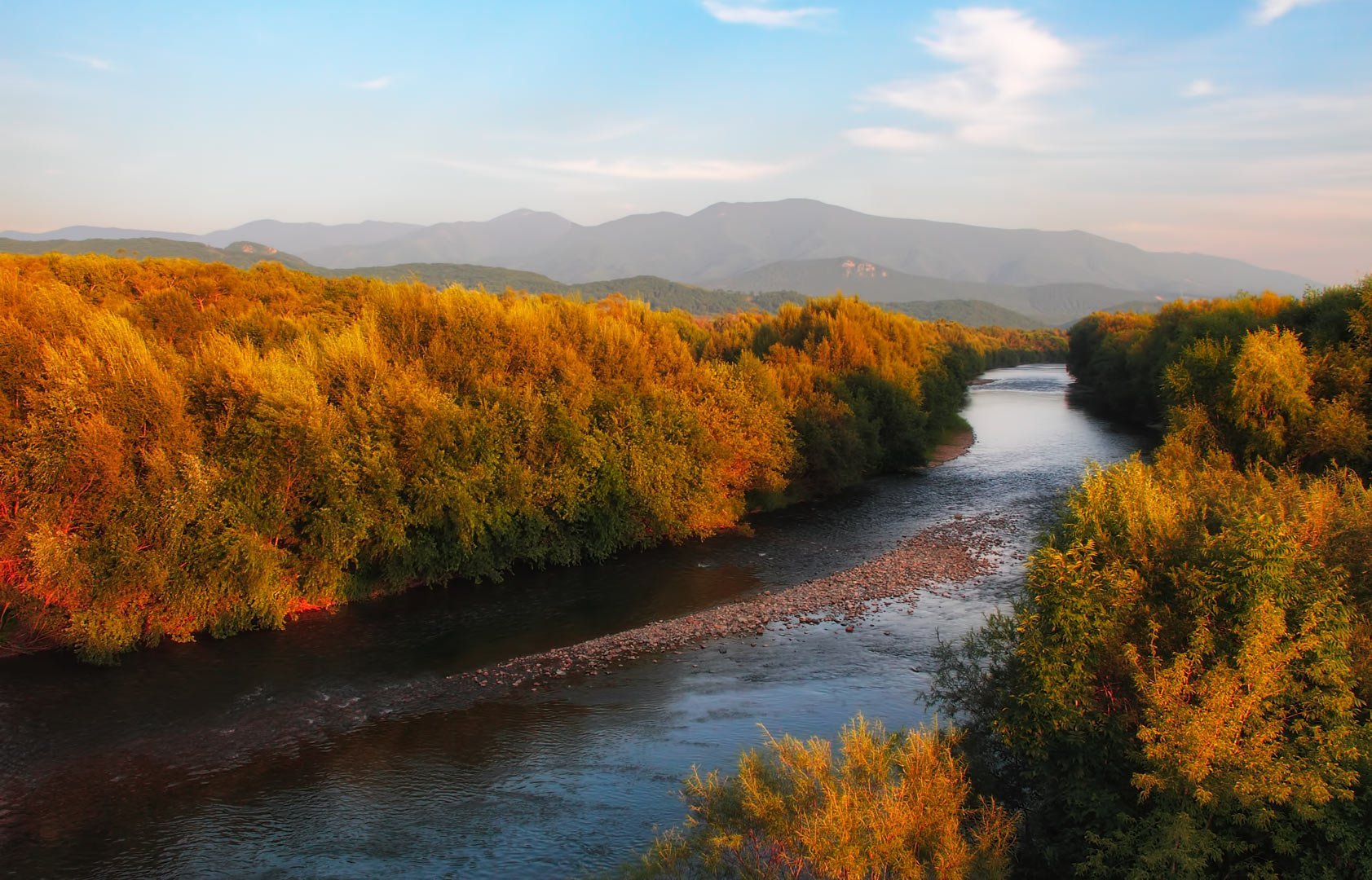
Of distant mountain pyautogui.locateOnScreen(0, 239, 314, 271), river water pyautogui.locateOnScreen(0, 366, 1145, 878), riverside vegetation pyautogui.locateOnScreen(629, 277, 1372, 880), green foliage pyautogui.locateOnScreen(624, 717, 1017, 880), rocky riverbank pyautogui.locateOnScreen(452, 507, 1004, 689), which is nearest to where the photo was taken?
green foliage pyautogui.locateOnScreen(624, 717, 1017, 880)

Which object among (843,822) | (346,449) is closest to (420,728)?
(346,449)

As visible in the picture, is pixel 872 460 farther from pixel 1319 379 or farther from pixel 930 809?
pixel 930 809

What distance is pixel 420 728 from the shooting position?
2116 cm

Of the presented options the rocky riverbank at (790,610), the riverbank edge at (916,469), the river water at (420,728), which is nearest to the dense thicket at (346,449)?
the riverbank edge at (916,469)

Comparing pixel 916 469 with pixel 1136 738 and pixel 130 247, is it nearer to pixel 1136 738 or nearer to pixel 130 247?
pixel 1136 738

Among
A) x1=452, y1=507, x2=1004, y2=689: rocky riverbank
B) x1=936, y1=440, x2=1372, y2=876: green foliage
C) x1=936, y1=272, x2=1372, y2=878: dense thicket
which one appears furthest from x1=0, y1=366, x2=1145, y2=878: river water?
x1=936, y1=440, x2=1372, y2=876: green foliage

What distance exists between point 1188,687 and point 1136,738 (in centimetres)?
117

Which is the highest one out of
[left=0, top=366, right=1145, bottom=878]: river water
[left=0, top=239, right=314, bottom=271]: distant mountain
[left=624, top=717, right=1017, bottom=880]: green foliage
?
[left=0, top=239, right=314, bottom=271]: distant mountain

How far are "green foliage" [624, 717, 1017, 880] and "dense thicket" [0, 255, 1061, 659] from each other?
2041 centimetres

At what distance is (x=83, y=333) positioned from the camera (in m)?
27.6

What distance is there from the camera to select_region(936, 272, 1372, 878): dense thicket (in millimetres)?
11070

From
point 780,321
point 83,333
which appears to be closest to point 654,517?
point 83,333

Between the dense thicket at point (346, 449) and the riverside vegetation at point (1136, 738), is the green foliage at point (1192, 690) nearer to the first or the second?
the riverside vegetation at point (1136, 738)

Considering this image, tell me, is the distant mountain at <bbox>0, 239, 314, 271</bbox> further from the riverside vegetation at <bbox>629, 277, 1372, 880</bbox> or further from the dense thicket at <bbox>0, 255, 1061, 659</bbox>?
the riverside vegetation at <bbox>629, 277, 1372, 880</bbox>
